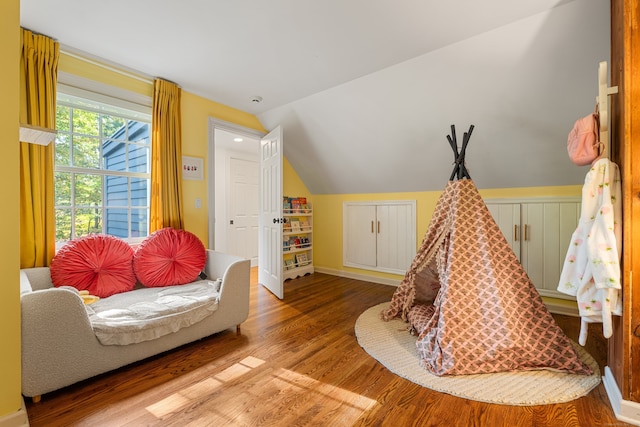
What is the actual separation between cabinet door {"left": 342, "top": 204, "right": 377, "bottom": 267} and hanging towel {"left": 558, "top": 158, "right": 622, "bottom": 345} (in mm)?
2608

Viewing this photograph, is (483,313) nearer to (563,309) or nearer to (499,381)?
(499,381)

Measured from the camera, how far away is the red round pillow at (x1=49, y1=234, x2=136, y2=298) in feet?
7.07

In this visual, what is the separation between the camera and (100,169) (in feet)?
8.75

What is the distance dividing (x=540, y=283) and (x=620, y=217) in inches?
70.6

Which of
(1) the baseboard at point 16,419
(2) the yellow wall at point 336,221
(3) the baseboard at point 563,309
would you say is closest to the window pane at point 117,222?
(1) the baseboard at point 16,419

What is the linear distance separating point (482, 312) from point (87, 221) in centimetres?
326

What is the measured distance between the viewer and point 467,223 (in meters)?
2.14

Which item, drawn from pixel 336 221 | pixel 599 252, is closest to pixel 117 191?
pixel 336 221

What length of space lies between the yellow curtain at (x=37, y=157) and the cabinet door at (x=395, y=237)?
3.40 meters

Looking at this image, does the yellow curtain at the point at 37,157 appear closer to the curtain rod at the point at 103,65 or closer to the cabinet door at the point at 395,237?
the curtain rod at the point at 103,65

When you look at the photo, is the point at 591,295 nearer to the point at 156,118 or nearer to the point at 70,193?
the point at 156,118

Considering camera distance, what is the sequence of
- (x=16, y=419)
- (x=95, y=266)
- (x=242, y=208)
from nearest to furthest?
1. (x=16, y=419)
2. (x=95, y=266)
3. (x=242, y=208)

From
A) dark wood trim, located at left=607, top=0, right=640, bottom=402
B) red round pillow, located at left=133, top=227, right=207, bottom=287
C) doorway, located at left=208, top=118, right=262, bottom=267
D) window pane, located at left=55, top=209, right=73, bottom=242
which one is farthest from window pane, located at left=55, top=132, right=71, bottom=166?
dark wood trim, located at left=607, top=0, right=640, bottom=402

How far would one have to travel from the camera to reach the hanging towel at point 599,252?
1.38 metres
